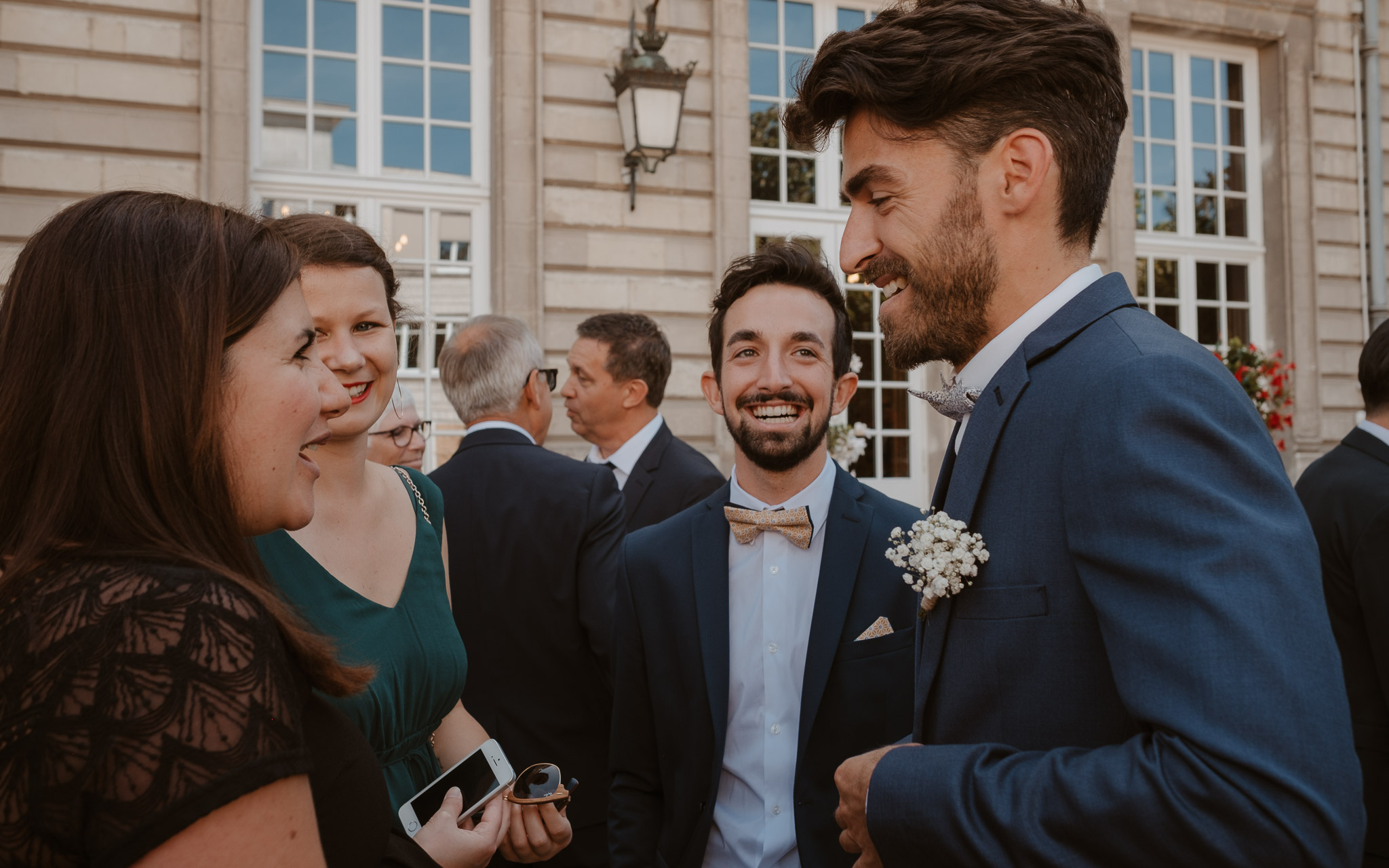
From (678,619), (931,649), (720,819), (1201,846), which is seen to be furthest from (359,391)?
(1201,846)

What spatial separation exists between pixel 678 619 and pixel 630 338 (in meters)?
2.97

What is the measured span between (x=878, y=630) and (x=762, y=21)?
8870 millimetres

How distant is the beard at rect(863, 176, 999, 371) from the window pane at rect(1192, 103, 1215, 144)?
11972 mm

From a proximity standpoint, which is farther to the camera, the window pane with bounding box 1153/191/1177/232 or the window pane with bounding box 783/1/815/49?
the window pane with bounding box 1153/191/1177/232

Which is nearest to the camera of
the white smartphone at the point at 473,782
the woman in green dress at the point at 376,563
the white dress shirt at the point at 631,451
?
the white smartphone at the point at 473,782

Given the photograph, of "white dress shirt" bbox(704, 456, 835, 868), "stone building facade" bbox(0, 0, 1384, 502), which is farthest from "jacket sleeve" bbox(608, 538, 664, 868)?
"stone building facade" bbox(0, 0, 1384, 502)

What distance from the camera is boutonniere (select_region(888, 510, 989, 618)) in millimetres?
1495

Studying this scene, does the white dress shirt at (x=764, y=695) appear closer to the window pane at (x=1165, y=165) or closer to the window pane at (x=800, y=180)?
the window pane at (x=800, y=180)

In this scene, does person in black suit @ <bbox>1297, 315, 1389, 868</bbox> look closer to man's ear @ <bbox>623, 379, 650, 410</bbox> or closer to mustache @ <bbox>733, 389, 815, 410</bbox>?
mustache @ <bbox>733, 389, 815, 410</bbox>

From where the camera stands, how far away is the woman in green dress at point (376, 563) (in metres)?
2.22

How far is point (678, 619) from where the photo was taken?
102 inches

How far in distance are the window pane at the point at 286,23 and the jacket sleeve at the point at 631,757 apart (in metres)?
7.67

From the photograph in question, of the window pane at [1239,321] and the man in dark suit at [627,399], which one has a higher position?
the window pane at [1239,321]

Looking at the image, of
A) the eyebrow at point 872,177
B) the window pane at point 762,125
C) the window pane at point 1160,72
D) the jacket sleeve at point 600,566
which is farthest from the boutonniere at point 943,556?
the window pane at point 1160,72
